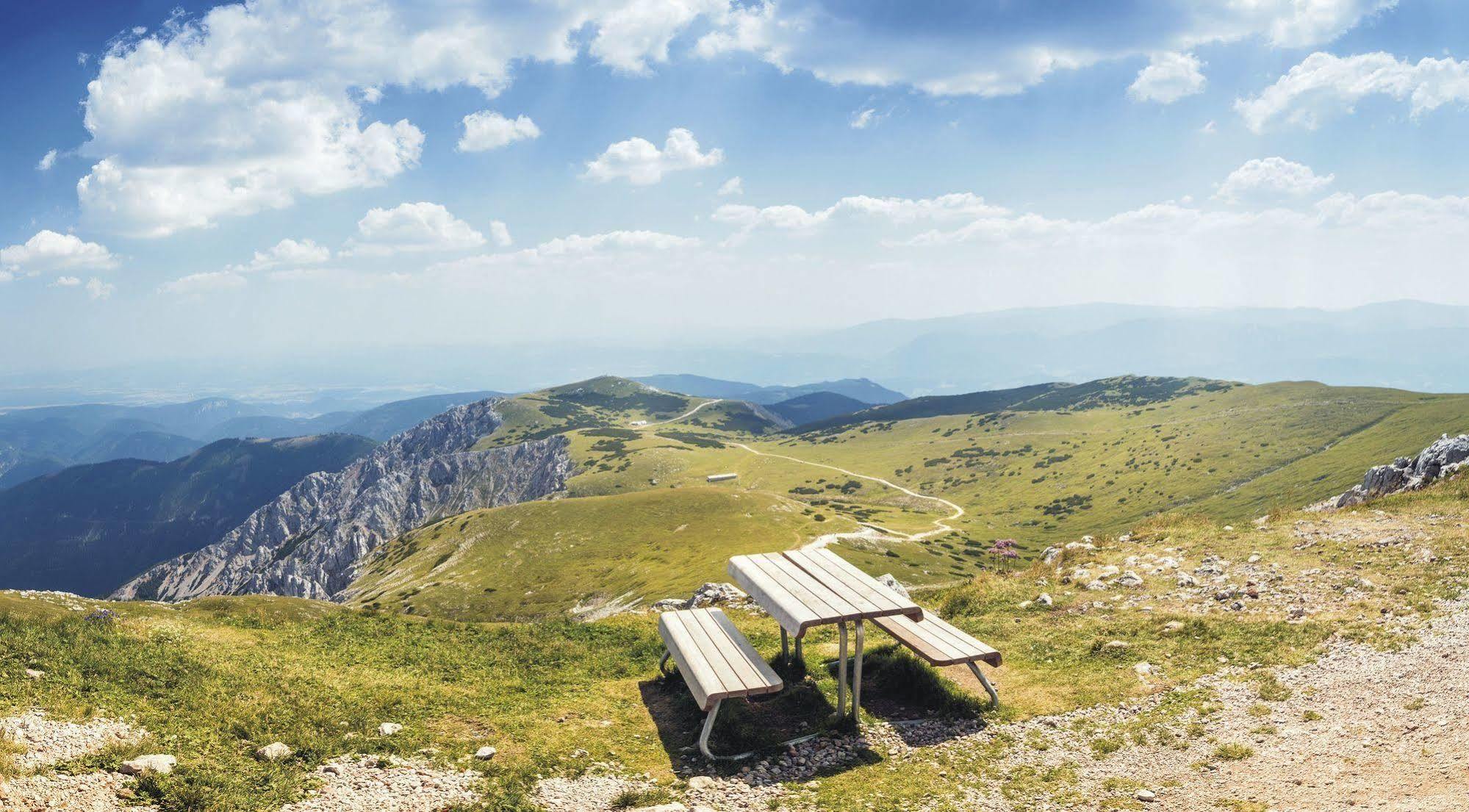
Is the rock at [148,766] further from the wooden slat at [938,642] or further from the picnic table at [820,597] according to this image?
the wooden slat at [938,642]

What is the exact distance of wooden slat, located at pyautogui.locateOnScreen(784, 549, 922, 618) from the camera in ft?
44.1

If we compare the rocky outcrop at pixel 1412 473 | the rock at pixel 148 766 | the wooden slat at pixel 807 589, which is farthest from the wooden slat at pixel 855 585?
the rocky outcrop at pixel 1412 473

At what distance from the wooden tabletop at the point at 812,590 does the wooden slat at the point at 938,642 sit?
669 mm

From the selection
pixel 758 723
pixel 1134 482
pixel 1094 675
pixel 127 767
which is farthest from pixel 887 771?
pixel 1134 482

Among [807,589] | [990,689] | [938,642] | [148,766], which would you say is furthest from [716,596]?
[148,766]

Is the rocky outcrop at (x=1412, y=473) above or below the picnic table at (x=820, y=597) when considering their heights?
below

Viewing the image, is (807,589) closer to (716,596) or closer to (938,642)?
(938,642)

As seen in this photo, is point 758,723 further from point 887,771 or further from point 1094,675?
point 1094,675

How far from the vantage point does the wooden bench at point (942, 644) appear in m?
14.2

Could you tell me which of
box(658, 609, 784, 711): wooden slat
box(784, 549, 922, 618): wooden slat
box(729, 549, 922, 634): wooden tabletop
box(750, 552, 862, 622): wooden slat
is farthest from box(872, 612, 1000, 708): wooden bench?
box(658, 609, 784, 711): wooden slat

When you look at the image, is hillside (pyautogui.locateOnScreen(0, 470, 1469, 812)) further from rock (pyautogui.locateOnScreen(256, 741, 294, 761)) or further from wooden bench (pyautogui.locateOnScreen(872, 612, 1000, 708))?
wooden bench (pyautogui.locateOnScreen(872, 612, 1000, 708))

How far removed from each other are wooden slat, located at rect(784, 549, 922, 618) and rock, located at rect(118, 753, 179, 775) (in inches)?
437

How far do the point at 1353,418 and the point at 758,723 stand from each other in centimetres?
19772

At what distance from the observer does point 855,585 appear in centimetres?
1512
